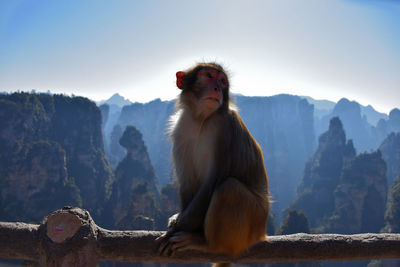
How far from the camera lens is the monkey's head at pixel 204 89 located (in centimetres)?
260

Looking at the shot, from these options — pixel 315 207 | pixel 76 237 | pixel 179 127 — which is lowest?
pixel 315 207

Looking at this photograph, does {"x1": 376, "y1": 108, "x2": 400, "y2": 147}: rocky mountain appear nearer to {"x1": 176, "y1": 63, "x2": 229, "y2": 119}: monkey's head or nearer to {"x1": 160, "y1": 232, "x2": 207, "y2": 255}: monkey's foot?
{"x1": 176, "y1": 63, "x2": 229, "y2": 119}: monkey's head

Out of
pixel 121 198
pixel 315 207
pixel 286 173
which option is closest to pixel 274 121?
pixel 286 173

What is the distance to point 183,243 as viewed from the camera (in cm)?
217

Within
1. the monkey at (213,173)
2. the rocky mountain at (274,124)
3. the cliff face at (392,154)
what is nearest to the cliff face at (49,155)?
the rocky mountain at (274,124)

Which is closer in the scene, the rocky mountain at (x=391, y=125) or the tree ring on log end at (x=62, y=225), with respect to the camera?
the tree ring on log end at (x=62, y=225)

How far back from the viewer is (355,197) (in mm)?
44188

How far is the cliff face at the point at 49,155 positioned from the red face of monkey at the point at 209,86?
39938mm

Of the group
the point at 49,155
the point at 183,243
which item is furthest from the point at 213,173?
the point at 49,155

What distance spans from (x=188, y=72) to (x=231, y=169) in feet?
3.15

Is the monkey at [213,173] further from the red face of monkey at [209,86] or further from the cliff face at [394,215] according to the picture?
the cliff face at [394,215]

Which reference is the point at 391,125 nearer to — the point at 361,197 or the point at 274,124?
the point at 274,124

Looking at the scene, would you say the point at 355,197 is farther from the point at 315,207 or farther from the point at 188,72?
the point at 188,72

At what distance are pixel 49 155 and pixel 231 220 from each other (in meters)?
41.9
